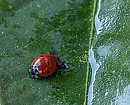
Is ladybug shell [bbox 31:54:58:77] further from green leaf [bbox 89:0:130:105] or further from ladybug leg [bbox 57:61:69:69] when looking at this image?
green leaf [bbox 89:0:130:105]

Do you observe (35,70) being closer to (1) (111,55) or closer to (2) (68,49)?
(2) (68,49)

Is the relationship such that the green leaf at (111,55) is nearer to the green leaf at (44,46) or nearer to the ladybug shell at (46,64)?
the green leaf at (44,46)

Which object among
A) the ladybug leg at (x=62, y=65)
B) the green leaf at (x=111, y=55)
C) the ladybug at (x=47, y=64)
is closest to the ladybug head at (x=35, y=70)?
the ladybug at (x=47, y=64)

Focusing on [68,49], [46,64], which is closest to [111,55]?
[68,49]

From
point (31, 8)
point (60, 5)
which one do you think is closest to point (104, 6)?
point (60, 5)

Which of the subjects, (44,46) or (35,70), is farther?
(44,46)

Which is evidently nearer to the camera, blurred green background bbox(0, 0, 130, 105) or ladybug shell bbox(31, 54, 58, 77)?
blurred green background bbox(0, 0, 130, 105)

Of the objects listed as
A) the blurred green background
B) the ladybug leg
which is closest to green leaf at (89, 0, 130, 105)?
the blurred green background
